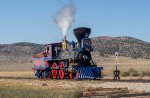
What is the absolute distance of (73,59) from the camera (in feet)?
127

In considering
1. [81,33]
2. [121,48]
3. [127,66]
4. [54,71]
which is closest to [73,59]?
[81,33]

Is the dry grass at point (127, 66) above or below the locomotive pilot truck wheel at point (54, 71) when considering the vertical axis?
above

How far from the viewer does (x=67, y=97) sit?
2097 cm

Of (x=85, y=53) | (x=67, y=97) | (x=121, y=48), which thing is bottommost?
(x=67, y=97)

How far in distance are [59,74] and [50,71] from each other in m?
2.83

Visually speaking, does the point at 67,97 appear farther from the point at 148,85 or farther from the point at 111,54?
the point at 111,54

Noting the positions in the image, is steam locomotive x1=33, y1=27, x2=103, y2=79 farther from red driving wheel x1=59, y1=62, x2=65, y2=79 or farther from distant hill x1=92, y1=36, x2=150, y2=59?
distant hill x1=92, y1=36, x2=150, y2=59

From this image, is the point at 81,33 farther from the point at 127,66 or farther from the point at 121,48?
the point at 121,48

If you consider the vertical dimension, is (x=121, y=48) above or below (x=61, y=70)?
above

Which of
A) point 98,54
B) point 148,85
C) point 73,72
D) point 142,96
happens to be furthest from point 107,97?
point 98,54

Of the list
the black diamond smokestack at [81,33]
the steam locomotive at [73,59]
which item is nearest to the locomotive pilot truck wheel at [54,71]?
the steam locomotive at [73,59]

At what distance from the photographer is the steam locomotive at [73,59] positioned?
125ft

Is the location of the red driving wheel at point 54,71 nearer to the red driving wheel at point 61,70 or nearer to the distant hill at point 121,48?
the red driving wheel at point 61,70

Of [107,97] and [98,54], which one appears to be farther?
[98,54]
